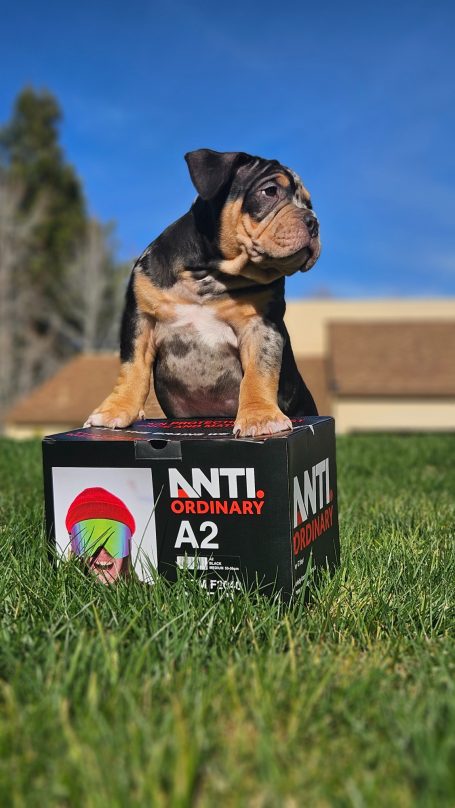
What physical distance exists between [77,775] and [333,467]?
6.98 ft

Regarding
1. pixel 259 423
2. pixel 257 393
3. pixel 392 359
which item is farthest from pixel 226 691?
pixel 392 359

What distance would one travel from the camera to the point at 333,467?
3.50m

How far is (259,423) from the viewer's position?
306cm

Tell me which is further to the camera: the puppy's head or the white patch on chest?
the white patch on chest

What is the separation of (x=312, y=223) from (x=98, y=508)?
5.20 feet

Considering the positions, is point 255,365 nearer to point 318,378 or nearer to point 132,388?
point 132,388

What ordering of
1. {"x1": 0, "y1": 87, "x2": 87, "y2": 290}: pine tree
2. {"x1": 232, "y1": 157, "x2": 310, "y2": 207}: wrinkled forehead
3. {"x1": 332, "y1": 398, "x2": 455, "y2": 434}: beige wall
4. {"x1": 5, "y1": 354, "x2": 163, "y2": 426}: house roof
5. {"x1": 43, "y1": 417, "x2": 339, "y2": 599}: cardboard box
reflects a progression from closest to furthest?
{"x1": 43, "y1": 417, "x2": 339, "y2": 599}: cardboard box, {"x1": 232, "y1": 157, "x2": 310, "y2": 207}: wrinkled forehead, {"x1": 332, "y1": 398, "x2": 455, "y2": 434}: beige wall, {"x1": 5, "y1": 354, "x2": 163, "y2": 426}: house roof, {"x1": 0, "y1": 87, "x2": 87, "y2": 290}: pine tree

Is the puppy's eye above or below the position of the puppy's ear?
below

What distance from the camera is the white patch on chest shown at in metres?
3.68

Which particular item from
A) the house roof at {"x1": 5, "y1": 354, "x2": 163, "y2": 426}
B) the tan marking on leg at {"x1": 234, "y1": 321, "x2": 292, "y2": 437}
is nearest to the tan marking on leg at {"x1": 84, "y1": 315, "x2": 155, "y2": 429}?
the tan marking on leg at {"x1": 234, "y1": 321, "x2": 292, "y2": 437}

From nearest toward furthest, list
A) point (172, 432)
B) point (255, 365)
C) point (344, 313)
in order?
1. point (172, 432)
2. point (255, 365)
3. point (344, 313)

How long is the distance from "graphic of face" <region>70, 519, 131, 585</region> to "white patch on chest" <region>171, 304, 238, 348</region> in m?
1.09

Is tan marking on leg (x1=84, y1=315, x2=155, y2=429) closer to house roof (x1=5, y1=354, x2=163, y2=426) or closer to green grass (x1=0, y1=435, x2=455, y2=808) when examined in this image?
green grass (x1=0, y1=435, x2=455, y2=808)

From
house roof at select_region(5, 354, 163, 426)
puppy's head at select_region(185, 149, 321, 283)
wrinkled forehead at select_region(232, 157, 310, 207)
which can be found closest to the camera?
puppy's head at select_region(185, 149, 321, 283)
